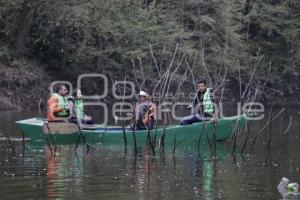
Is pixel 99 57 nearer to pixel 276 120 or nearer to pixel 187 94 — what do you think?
pixel 187 94

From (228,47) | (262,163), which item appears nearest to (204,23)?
(228,47)

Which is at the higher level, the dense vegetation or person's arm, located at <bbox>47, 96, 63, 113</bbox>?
the dense vegetation

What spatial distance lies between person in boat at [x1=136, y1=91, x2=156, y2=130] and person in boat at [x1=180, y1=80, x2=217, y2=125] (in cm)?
116

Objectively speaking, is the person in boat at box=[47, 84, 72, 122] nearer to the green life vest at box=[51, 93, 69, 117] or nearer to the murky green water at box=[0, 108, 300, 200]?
the green life vest at box=[51, 93, 69, 117]

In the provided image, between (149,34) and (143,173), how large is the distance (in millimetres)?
26610

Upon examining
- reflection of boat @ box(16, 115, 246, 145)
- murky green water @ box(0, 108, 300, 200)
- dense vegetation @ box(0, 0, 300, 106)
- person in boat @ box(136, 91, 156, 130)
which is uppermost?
dense vegetation @ box(0, 0, 300, 106)

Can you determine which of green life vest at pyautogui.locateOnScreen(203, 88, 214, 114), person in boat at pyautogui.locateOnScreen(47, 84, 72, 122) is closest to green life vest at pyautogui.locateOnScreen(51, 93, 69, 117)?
person in boat at pyautogui.locateOnScreen(47, 84, 72, 122)

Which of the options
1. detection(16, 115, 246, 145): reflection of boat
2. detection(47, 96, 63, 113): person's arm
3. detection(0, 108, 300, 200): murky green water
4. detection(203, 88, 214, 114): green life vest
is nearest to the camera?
detection(0, 108, 300, 200): murky green water

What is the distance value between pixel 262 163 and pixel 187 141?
467 centimetres

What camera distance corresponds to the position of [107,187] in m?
13.3

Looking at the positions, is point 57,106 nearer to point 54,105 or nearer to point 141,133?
point 54,105

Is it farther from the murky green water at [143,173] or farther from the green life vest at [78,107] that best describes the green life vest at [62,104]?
the murky green water at [143,173]

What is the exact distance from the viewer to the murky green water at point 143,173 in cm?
1271

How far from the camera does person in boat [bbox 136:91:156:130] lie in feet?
68.6
